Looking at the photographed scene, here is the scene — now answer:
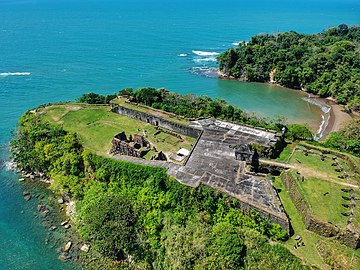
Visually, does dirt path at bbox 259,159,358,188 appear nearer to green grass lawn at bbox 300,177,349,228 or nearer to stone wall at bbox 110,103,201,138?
green grass lawn at bbox 300,177,349,228

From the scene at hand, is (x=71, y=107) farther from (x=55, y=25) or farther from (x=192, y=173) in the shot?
(x=55, y=25)

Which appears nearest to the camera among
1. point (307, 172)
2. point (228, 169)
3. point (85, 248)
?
point (307, 172)

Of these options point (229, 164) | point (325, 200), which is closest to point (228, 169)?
point (229, 164)

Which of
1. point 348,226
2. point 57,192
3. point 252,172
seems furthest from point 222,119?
point 57,192

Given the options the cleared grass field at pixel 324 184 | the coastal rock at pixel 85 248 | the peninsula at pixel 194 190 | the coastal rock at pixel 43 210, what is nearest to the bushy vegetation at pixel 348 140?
the peninsula at pixel 194 190

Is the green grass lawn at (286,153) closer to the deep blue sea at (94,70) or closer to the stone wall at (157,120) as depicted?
the stone wall at (157,120)

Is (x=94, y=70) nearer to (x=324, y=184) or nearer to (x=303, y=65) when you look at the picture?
(x=303, y=65)

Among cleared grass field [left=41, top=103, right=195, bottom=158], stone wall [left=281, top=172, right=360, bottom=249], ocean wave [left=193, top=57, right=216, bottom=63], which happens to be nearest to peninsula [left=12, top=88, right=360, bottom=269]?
stone wall [left=281, top=172, right=360, bottom=249]
